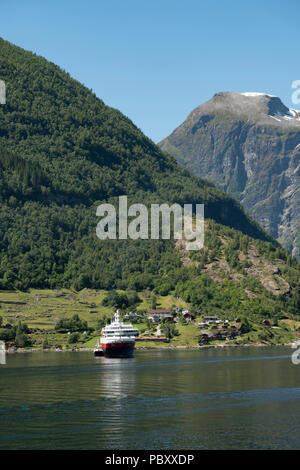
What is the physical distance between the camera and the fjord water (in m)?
90.0

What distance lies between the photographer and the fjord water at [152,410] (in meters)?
90.0

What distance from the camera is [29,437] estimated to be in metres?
92.5

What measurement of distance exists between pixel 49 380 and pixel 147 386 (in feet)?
93.2

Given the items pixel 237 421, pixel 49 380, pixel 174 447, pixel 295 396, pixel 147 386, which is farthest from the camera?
pixel 49 380

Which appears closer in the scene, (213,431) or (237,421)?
(213,431)

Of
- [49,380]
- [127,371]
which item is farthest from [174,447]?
[127,371]

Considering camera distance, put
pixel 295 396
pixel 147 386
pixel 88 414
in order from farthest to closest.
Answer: pixel 147 386 < pixel 295 396 < pixel 88 414

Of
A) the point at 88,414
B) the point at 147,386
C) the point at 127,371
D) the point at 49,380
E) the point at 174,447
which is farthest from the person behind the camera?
the point at 127,371

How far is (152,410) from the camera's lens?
370ft
